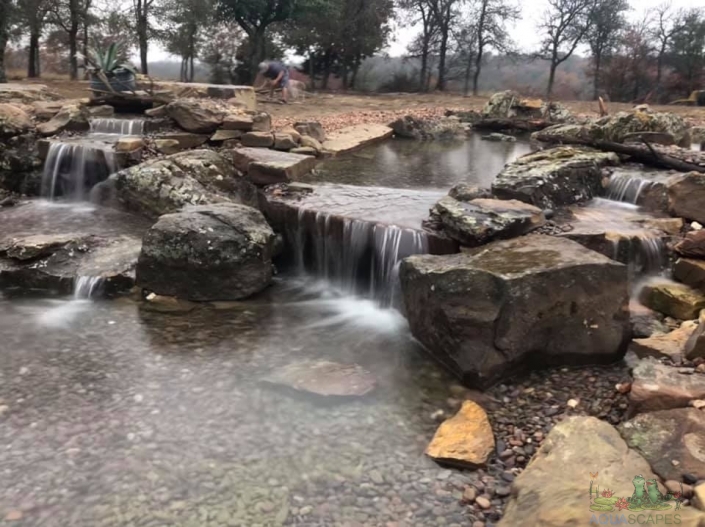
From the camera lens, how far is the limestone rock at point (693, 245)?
17.8ft

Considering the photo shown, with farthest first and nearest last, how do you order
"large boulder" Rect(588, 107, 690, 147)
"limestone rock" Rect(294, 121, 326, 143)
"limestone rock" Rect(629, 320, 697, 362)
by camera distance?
1. "limestone rock" Rect(294, 121, 326, 143)
2. "large boulder" Rect(588, 107, 690, 147)
3. "limestone rock" Rect(629, 320, 697, 362)

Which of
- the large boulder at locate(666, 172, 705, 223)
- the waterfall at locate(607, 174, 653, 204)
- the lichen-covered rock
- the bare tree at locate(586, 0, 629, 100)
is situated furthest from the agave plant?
the bare tree at locate(586, 0, 629, 100)

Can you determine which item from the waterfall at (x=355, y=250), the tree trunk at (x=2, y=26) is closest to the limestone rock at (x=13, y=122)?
the waterfall at (x=355, y=250)

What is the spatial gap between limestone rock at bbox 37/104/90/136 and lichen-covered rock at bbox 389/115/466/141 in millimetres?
7679

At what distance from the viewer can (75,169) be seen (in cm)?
931

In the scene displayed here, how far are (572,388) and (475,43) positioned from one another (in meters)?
28.6

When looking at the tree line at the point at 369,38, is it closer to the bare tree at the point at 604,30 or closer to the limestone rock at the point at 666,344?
the bare tree at the point at 604,30

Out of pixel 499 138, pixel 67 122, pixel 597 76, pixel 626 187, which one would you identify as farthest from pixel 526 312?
pixel 597 76

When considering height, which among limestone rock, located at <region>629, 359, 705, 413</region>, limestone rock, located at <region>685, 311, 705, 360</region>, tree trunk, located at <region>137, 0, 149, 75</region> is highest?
tree trunk, located at <region>137, 0, 149, 75</region>

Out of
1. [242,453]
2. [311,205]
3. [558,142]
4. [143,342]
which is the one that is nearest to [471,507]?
[242,453]

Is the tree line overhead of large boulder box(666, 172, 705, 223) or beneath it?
overhead

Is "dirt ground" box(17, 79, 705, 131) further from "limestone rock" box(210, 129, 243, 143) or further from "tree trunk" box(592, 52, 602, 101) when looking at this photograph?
"tree trunk" box(592, 52, 602, 101)

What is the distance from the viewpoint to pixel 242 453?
3.69m

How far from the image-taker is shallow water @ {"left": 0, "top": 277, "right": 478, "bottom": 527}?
10.6 feet
